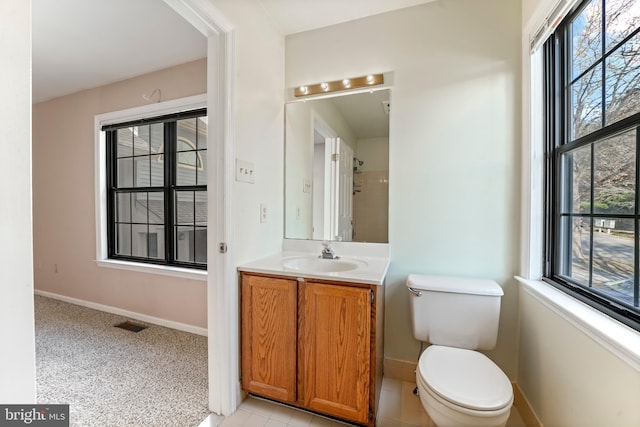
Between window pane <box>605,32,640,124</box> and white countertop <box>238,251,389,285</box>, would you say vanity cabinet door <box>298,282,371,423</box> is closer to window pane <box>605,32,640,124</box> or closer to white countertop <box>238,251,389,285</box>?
white countertop <box>238,251,389,285</box>

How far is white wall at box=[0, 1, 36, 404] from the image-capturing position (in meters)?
0.65

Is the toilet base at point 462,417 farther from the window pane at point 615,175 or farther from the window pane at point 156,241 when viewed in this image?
the window pane at point 156,241

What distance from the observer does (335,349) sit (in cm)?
134

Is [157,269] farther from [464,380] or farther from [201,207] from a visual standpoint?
[464,380]

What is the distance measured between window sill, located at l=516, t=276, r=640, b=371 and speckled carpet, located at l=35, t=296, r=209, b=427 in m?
1.86

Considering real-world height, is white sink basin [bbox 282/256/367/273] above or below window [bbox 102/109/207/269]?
below

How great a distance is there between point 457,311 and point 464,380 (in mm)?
400

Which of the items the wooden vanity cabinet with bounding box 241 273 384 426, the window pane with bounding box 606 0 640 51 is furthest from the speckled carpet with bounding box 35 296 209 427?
the window pane with bounding box 606 0 640 51

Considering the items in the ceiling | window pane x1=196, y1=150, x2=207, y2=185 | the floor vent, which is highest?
the ceiling

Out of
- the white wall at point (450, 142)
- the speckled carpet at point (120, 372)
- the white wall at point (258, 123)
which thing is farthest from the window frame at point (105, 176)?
the white wall at point (450, 142)

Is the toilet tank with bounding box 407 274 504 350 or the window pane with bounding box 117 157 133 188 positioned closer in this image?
the toilet tank with bounding box 407 274 504 350

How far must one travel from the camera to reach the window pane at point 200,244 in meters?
2.55

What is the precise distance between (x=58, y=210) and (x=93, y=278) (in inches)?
38.3

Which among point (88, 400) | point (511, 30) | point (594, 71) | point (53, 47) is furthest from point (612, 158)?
Result: point (53, 47)
